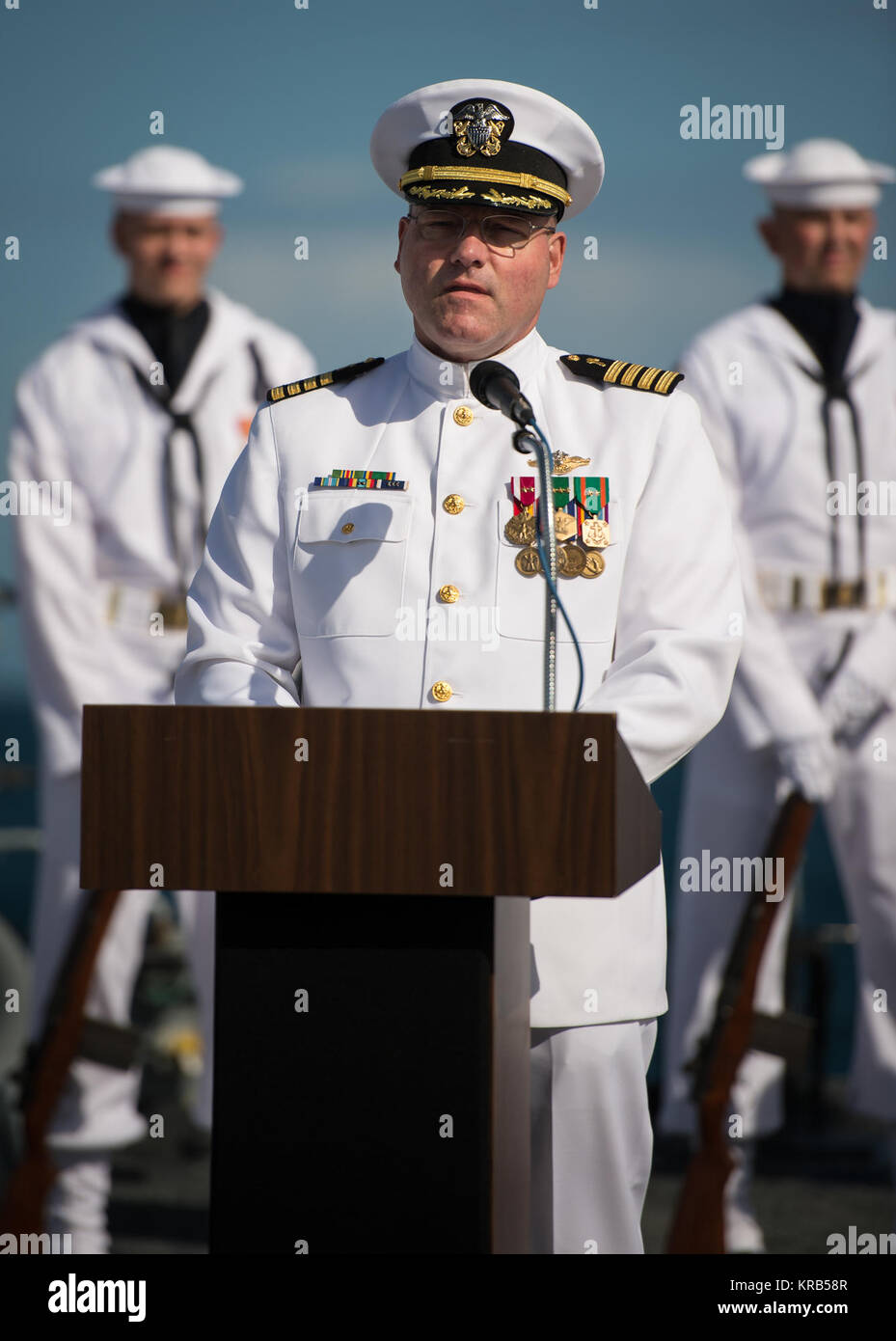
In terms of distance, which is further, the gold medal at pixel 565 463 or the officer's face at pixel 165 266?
the officer's face at pixel 165 266

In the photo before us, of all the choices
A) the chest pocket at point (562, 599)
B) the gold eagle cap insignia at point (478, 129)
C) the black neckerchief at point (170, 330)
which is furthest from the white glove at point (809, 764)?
the gold eagle cap insignia at point (478, 129)

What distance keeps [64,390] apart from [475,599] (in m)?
2.30

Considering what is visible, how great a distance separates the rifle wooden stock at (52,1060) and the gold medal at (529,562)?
1972 mm

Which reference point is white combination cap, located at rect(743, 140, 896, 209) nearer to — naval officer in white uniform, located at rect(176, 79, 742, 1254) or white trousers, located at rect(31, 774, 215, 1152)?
naval officer in white uniform, located at rect(176, 79, 742, 1254)

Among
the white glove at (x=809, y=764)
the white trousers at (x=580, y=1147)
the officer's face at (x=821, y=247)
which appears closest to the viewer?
the white trousers at (x=580, y=1147)

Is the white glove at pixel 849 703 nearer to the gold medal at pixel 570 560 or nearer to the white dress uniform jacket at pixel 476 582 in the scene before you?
the white dress uniform jacket at pixel 476 582

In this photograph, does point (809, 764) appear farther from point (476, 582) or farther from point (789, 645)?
point (476, 582)

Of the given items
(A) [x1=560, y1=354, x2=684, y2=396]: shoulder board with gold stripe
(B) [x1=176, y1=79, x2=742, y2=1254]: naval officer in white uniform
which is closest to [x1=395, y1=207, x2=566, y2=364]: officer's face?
(B) [x1=176, y1=79, x2=742, y2=1254]: naval officer in white uniform

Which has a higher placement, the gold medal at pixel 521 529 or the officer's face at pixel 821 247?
the officer's face at pixel 821 247

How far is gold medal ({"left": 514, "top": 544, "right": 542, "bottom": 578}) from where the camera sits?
232 cm

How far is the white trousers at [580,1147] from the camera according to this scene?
219cm

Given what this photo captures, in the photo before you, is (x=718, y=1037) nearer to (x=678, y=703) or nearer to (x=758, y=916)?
(x=758, y=916)

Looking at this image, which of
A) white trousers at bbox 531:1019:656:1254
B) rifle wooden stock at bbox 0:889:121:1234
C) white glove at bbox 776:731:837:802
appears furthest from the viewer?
white glove at bbox 776:731:837:802

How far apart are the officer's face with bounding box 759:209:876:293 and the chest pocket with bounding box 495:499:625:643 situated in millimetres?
→ 2258
